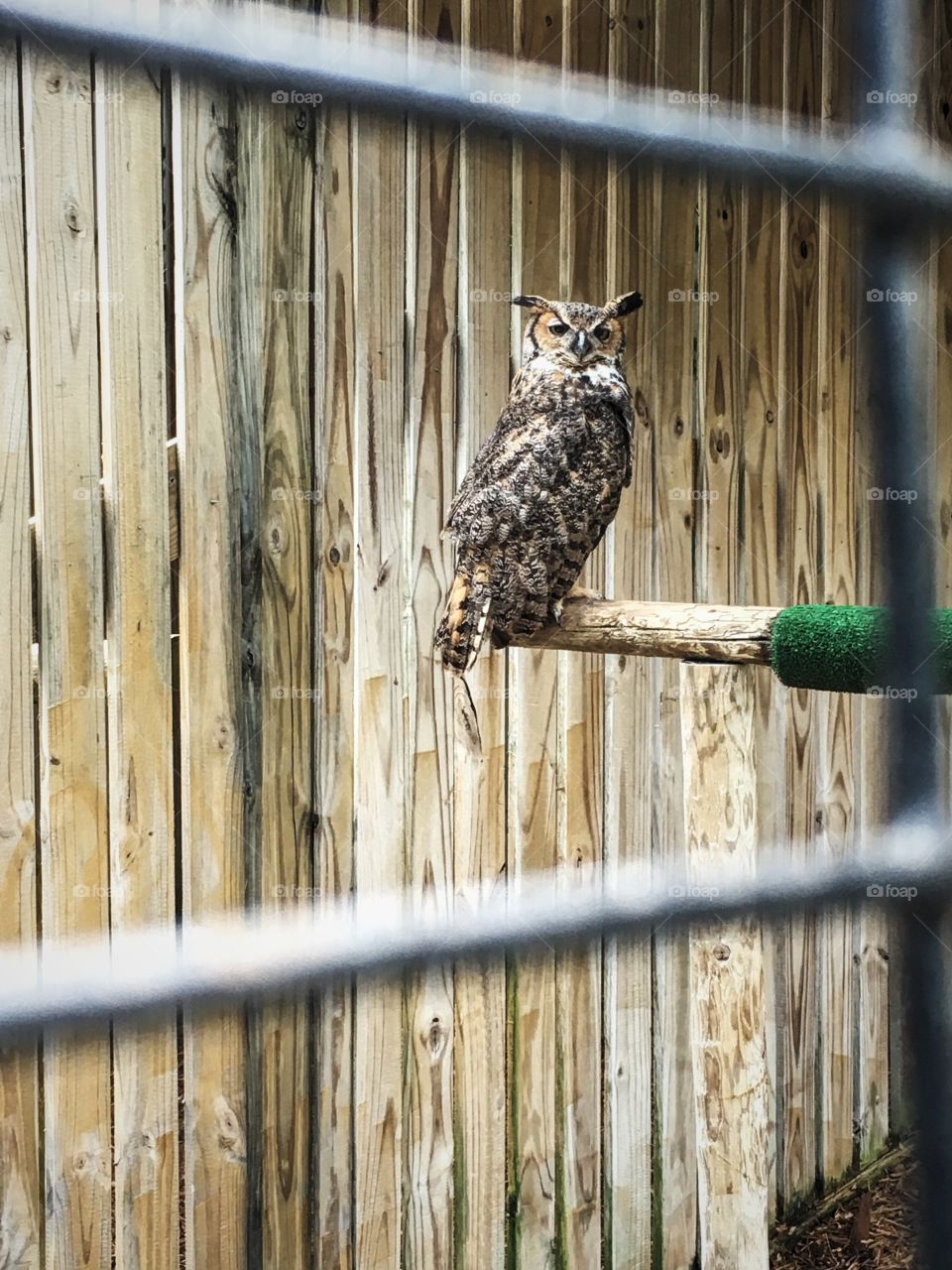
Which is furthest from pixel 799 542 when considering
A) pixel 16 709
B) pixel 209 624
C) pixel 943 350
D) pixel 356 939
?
pixel 356 939

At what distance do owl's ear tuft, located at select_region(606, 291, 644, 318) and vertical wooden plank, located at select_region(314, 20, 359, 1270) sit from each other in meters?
0.41

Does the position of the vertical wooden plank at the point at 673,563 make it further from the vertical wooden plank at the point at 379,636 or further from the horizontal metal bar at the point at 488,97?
the horizontal metal bar at the point at 488,97

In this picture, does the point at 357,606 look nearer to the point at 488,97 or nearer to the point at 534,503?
the point at 534,503

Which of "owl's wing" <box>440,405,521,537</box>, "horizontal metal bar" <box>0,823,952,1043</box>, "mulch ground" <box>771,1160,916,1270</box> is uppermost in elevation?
"owl's wing" <box>440,405,521,537</box>

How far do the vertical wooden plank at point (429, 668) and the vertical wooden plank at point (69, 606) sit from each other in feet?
1.55

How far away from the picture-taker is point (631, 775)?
1968 mm

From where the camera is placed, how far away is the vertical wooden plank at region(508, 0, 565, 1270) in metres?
1.81

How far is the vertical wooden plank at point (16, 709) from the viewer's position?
1.37 metres

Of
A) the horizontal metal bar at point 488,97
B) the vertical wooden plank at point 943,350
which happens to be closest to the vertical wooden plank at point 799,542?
the vertical wooden plank at point 943,350

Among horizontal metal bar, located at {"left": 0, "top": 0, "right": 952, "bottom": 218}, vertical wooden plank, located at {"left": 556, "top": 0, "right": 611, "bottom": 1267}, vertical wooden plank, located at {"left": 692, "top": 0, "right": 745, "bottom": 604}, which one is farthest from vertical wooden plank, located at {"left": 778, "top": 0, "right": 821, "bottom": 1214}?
horizontal metal bar, located at {"left": 0, "top": 0, "right": 952, "bottom": 218}

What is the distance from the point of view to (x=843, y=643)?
1170 millimetres

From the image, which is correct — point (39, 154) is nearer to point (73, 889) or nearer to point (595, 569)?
point (73, 889)

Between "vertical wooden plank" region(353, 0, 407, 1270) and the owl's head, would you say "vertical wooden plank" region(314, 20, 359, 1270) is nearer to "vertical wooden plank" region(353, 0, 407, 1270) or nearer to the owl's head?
"vertical wooden plank" region(353, 0, 407, 1270)

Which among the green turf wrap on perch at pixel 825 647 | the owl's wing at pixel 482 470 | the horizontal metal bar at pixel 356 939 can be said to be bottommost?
the horizontal metal bar at pixel 356 939
